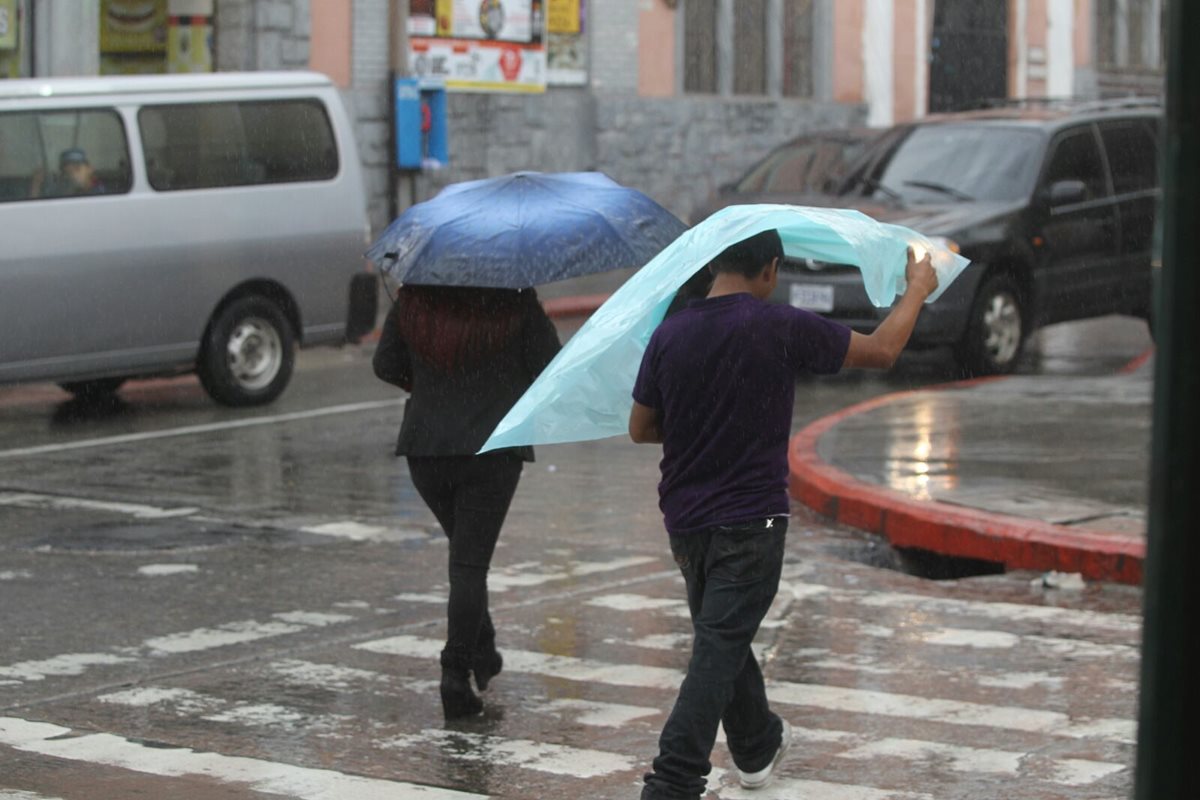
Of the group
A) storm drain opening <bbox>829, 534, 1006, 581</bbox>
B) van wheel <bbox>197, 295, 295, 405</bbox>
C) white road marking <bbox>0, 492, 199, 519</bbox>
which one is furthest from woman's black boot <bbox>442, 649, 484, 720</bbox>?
van wheel <bbox>197, 295, 295, 405</bbox>

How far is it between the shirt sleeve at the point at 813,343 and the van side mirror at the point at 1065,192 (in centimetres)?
1111

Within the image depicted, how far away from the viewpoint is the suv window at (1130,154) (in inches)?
660

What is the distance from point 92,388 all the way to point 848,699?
372 inches

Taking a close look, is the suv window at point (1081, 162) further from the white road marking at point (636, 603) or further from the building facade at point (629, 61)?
the white road marking at point (636, 603)

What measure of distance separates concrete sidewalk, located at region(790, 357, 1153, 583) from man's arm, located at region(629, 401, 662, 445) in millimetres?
3956

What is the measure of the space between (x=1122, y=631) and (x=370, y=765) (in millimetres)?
3095

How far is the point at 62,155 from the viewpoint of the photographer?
1330 cm

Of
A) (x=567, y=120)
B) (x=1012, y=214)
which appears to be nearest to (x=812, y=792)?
(x=1012, y=214)

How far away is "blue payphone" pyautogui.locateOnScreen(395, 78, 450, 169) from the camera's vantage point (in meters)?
21.9

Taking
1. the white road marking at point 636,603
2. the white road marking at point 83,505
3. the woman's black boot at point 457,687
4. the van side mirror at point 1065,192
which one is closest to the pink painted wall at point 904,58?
the van side mirror at point 1065,192

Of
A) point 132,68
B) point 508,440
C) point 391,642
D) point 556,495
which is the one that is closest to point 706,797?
point 508,440

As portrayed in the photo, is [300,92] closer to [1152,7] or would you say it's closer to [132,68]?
[132,68]

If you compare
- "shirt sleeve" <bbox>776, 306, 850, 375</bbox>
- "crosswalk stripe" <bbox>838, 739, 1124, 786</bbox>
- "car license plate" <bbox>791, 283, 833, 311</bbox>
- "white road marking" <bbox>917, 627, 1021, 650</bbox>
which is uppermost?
"shirt sleeve" <bbox>776, 306, 850, 375</bbox>

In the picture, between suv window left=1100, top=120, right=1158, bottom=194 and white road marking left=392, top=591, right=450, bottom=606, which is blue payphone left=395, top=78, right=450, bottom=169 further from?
white road marking left=392, top=591, right=450, bottom=606
